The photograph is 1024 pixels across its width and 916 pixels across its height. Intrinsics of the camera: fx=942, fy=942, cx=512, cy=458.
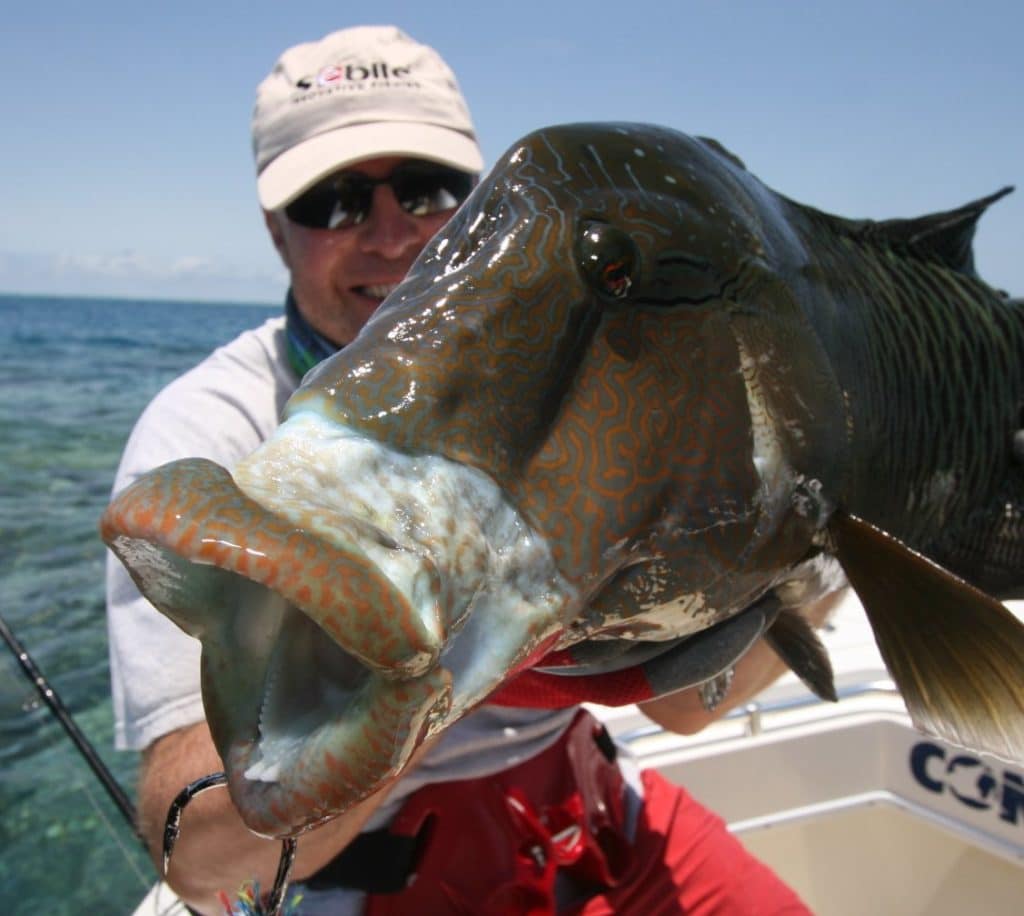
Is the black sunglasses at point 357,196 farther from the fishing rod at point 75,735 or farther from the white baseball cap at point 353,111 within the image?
the fishing rod at point 75,735

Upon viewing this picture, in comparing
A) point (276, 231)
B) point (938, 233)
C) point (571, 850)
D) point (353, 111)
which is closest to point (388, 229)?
point (353, 111)

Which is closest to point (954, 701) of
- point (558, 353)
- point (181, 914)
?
point (558, 353)

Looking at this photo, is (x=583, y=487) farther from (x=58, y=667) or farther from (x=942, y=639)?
(x=58, y=667)

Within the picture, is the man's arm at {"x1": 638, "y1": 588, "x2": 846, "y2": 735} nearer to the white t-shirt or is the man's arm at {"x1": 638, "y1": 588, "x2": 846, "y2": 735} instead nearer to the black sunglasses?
the white t-shirt

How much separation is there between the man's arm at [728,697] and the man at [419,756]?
0.04ft

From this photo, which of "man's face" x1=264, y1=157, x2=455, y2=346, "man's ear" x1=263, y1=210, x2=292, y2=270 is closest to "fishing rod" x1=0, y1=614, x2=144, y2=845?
"man's face" x1=264, y1=157, x2=455, y2=346

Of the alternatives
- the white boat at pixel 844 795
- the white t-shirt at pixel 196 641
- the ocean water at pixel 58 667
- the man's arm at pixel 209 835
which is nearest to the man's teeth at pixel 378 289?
the white t-shirt at pixel 196 641

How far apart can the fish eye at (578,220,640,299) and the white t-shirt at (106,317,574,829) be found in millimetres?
1363

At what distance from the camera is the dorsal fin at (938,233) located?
179cm

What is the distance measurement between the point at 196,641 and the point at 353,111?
173 cm

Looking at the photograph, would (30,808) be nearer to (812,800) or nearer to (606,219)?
(812,800)

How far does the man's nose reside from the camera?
116 inches

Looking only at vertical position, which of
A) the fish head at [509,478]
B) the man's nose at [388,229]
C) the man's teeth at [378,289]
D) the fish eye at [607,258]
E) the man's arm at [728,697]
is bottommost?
the man's arm at [728,697]

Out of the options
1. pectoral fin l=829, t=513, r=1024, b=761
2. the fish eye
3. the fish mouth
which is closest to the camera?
the fish mouth
